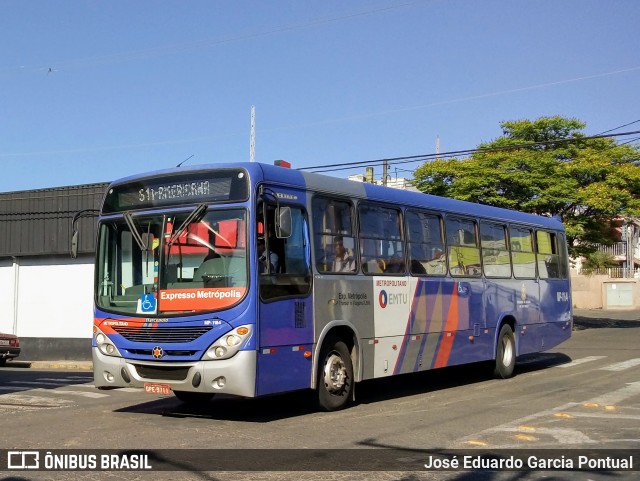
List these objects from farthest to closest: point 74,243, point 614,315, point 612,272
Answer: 1. point 612,272
2. point 614,315
3. point 74,243

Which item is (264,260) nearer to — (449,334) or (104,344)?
(104,344)

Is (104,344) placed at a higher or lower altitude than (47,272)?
lower

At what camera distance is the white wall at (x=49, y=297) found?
1045 inches

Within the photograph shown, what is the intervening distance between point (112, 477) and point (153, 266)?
3.62 meters

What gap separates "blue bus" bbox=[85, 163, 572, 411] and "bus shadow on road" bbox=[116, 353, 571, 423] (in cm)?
46

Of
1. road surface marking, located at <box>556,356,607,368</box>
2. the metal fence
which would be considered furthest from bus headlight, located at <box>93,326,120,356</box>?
the metal fence

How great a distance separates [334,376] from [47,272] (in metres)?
19.3

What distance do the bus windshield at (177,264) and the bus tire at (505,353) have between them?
296 inches

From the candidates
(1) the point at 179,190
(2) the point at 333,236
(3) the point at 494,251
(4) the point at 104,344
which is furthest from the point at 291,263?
(3) the point at 494,251

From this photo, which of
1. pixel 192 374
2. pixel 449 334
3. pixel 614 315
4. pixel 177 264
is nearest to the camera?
pixel 192 374

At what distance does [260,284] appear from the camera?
31.4 ft

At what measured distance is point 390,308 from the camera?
1200cm

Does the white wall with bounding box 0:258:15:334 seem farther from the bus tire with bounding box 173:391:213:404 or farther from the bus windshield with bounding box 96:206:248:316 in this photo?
the bus windshield with bounding box 96:206:248:316

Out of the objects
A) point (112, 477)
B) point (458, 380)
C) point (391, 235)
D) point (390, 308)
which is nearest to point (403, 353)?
point (390, 308)
